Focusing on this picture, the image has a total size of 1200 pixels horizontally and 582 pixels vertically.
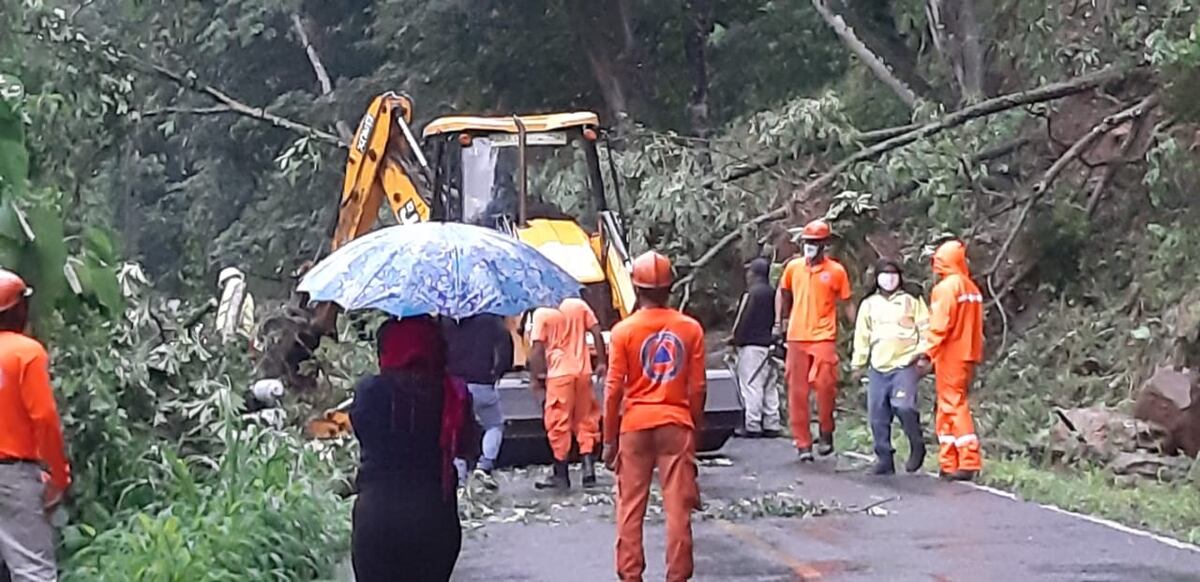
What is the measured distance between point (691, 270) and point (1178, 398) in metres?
7.52

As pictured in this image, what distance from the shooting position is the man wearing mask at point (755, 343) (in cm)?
1958

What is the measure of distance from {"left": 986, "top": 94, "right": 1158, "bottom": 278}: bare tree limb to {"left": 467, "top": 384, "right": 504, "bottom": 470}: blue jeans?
26.1 ft

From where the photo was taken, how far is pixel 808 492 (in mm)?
14805

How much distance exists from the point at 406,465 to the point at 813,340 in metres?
10.2

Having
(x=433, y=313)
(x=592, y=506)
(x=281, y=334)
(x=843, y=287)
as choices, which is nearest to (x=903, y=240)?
(x=843, y=287)

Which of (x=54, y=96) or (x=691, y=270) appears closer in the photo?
(x=54, y=96)

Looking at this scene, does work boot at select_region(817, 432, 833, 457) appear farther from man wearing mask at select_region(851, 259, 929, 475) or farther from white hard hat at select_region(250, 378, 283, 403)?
white hard hat at select_region(250, 378, 283, 403)

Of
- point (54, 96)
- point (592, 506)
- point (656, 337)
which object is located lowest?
point (592, 506)

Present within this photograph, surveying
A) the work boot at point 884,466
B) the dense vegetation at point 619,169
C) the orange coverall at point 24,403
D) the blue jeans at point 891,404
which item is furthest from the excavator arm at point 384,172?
the orange coverall at point 24,403

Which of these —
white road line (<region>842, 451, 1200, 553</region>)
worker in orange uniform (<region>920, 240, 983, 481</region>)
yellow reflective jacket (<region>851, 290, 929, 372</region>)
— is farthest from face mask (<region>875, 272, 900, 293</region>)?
white road line (<region>842, 451, 1200, 553</region>)

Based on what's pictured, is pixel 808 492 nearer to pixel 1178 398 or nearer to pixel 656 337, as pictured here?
pixel 1178 398

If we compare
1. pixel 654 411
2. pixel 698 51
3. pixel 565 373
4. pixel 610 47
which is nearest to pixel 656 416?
pixel 654 411

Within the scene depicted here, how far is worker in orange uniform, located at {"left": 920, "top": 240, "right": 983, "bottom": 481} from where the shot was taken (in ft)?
49.6

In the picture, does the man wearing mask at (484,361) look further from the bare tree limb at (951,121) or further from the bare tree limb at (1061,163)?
the bare tree limb at (1061,163)
